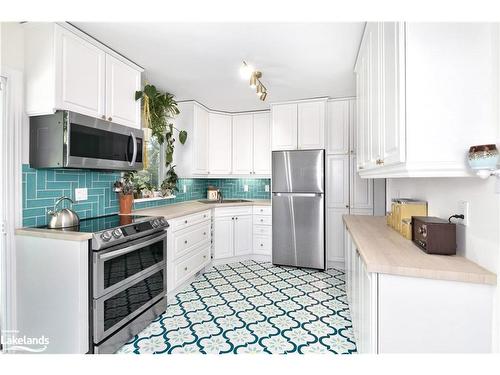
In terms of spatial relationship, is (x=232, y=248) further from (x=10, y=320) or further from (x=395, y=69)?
(x=395, y=69)

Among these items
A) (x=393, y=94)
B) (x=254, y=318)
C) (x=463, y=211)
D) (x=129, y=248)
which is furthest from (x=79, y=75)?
(x=463, y=211)

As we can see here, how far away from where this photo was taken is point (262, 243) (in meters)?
3.94

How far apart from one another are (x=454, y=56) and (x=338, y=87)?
217 centimetres

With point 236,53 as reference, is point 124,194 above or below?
below

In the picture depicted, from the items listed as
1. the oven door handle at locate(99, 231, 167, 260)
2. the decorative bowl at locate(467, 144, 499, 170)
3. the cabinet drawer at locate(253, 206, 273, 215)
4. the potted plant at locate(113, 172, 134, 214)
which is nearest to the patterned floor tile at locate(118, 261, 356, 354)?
the oven door handle at locate(99, 231, 167, 260)

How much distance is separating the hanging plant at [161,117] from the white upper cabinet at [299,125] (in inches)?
53.5

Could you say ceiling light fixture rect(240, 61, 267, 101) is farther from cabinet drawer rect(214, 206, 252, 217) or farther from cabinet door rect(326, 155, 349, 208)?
cabinet drawer rect(214, 206, 252, 217)

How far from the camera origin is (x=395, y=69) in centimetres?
119

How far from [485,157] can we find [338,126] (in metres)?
2.74

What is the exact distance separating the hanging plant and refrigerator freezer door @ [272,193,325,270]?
1.55 m

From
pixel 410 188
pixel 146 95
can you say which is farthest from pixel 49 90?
pixel 410 188

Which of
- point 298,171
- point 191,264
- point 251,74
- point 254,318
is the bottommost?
point 254,318

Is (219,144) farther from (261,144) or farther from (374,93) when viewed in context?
(374,93)

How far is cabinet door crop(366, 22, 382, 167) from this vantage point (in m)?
1.56
